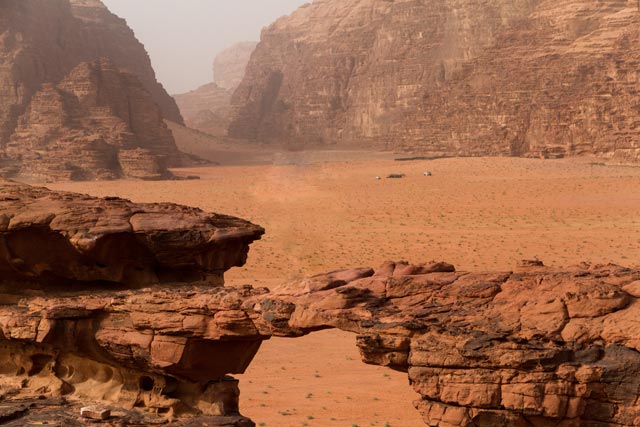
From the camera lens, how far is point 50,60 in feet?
285

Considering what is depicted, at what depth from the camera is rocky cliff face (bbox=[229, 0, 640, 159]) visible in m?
76.6

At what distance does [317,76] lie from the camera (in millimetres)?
126062

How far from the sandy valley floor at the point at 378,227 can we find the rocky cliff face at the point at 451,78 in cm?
1085

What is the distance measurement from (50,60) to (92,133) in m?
23.2

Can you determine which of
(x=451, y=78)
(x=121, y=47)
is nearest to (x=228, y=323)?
(x=451, y=78)

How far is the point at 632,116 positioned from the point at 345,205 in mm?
34373

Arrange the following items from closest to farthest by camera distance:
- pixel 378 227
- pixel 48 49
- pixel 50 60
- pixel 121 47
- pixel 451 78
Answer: pixel 378 227
pixel 50 60
pixel 48 49
pixel 451 78
pixel 121 47

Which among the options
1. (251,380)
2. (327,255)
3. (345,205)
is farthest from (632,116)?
(251,380)

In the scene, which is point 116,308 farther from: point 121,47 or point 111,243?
point 121,47

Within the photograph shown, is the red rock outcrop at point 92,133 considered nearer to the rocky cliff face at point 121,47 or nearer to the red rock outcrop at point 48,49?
the red rock outcrop at point 48,49

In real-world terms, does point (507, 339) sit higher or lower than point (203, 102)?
lower

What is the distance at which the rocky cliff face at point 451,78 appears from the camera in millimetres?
76625

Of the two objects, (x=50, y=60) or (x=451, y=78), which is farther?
(x=451, y=78)

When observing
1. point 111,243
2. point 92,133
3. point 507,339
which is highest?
point 111,243
